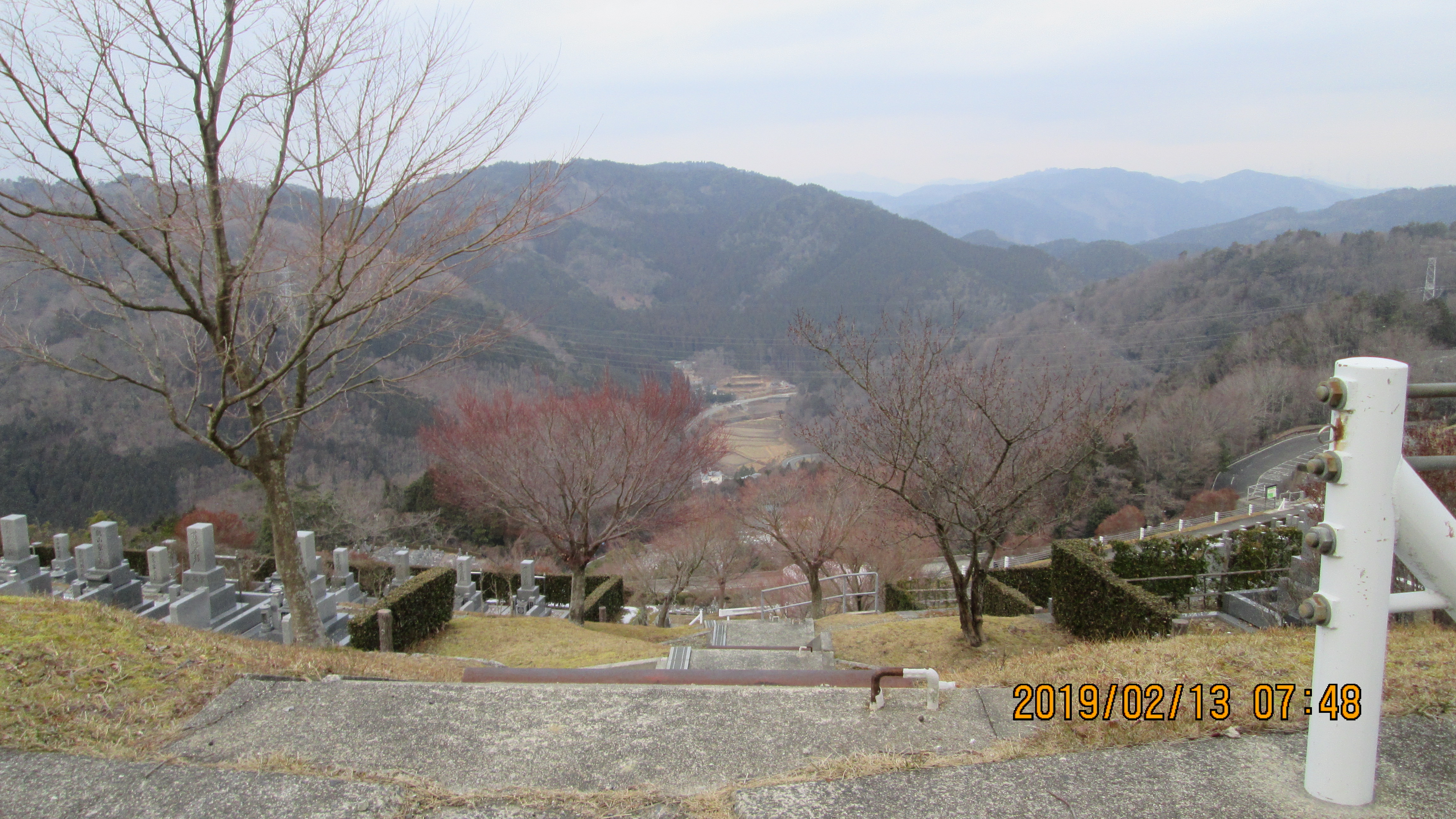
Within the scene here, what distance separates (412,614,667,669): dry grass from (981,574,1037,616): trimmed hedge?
632 cm

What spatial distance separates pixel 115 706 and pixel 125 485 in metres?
40.0

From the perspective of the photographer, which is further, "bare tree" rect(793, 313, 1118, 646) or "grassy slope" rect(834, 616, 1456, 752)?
"bare tree" rect(793, 313, 1118, 646)

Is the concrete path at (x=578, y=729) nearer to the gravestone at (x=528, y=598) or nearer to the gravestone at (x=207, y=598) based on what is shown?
the gravestone at (x=207, y=598)

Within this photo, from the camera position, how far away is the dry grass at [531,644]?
8734mm

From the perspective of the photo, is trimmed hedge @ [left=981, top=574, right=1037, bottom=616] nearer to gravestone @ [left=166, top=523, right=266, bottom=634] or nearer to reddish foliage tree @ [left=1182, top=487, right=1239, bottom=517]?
gravestone @ [left=166, top=523, right=266, bottom=634]

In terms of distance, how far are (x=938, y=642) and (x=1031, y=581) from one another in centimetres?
829

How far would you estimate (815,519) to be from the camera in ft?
48.8

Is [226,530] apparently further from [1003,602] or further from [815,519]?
[1003,602]

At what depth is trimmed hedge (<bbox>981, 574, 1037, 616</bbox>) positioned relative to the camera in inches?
508

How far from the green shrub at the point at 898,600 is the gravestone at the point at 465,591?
834cm

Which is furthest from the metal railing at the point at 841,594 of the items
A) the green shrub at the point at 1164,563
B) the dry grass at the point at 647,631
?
the green shrub at the point at 1164,563

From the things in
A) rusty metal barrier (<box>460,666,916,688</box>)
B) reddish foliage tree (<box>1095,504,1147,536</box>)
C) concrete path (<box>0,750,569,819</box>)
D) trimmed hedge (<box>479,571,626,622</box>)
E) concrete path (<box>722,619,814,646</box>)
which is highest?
concrete path (<box>0,750,569,819</box>)

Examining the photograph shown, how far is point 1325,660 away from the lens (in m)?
1.81

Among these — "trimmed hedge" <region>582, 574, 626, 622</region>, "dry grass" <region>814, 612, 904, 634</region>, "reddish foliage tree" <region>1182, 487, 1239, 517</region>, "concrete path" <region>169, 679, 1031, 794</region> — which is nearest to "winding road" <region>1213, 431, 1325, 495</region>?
"reddish foliage tree" <region>1182, 487, 1239, 517</region>
